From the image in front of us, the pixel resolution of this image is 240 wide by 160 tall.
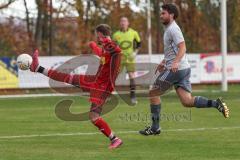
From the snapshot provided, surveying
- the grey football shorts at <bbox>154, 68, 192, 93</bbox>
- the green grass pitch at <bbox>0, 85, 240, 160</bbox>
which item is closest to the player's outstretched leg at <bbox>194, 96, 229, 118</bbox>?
the grey football shorts at <bbox>154, 68, 192, 93</bbox>

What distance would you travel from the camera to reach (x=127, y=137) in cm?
1118

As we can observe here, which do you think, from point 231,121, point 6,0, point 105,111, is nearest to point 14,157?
point 231,121

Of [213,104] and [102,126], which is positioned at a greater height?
[213,104]

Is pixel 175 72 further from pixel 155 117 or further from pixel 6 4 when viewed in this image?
pixel 6 4

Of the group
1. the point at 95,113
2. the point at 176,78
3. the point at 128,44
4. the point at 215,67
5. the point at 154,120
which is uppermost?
the point at 128,44

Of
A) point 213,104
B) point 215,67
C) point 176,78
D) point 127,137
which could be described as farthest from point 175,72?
point 215,67

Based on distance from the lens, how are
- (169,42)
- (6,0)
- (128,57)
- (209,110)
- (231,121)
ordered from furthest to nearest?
(6,0) → (128,57) → (209,110) → (231,121) → (169,42)

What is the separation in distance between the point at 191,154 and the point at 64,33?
78.3ft

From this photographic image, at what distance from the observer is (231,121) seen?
1341 centimetres

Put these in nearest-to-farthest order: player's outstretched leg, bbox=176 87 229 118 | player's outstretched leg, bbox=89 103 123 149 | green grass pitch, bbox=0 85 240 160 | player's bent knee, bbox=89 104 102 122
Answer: green grass pitch, bbox=0 85 240 160
player's outstretched leg, bbox=89 103 123 149
player's bent knee, bbox=89 104 102 122
player's outstretched leg, bbox=176 87 229 118

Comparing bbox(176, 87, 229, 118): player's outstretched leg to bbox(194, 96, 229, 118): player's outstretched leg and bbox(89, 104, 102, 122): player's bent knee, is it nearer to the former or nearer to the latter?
bbox(194, 96, 229, 118): player's outstretched leg

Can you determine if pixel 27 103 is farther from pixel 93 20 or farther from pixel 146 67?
pixel 93 20

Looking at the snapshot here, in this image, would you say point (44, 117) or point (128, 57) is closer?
point (44, 117)

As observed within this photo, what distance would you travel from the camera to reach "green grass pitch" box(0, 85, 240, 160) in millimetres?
9219
